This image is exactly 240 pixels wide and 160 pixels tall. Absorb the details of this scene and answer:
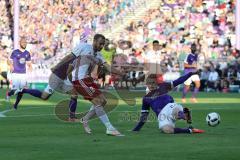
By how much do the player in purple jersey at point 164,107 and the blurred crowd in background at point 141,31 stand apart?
2285 centimetres

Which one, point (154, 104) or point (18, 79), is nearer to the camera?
point (154, 104)

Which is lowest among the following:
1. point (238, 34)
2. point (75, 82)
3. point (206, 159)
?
point (206, 159)

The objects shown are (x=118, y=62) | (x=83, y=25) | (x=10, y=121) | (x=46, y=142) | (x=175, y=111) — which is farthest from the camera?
(x=83, y=25)

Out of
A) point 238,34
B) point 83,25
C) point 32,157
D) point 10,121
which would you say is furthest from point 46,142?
point 83,25

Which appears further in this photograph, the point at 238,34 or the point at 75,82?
the point at 238,34

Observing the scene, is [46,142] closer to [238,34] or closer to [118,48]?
[238,34]

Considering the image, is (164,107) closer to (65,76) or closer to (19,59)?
(65,76)

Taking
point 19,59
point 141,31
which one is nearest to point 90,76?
point 19,59

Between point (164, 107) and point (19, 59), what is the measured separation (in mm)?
11018

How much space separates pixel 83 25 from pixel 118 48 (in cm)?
581

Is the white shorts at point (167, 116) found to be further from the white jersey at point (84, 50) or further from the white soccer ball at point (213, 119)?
the white jersey at point (84, 50)

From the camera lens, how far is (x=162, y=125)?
15836 millimetres

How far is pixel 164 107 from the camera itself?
16.0 metres

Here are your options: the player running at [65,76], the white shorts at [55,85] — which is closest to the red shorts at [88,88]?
the player running at [65,76]
